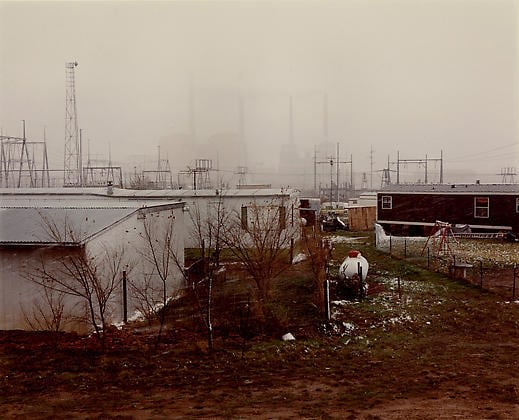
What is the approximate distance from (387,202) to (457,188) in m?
2.62

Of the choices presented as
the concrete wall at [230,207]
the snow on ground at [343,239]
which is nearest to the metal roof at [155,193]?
the concrete wall at [230,207]

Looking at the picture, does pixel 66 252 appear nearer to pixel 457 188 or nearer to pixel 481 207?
pixel 481 207

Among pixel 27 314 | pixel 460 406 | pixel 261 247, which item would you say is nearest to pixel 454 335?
pixel 460 406

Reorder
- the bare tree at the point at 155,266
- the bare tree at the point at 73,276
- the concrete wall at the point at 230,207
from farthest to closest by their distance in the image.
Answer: the concrete wall at the point at 230,207
the bare tree at the point at 155,266
the bare tree at the point at 73,276

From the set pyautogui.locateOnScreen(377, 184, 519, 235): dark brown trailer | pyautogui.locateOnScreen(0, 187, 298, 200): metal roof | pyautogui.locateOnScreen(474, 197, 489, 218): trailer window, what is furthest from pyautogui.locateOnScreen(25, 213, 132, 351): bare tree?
pyautogui.locateOnScreen(474, 197, 489, 218): trailer window

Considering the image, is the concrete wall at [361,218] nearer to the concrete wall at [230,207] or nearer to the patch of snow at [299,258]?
the concrete wall at [230,207]

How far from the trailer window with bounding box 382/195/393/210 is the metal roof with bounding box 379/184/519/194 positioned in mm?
231

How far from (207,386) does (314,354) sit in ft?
5.24

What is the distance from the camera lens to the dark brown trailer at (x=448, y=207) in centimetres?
1767

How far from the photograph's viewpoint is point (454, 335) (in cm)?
709

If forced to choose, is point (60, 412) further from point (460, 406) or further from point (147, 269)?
point (147, 269)

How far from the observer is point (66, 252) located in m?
7.25

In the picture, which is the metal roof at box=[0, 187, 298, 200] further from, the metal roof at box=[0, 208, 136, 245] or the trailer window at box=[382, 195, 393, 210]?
the metal roof at box=[0, 208, 136, 245]

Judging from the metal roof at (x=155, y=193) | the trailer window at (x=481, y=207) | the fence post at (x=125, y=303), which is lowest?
the fence post at (x=125, y=303)
